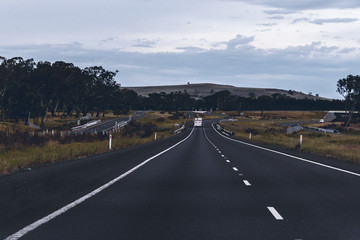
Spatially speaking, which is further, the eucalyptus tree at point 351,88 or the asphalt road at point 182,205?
the eucalyptus tree at point 351,88

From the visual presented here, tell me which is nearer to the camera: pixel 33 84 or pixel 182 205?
pixel 182 205

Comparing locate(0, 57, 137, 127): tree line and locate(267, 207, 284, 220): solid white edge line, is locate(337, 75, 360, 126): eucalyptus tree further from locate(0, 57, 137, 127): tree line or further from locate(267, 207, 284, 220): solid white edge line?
locate(267, 207, 284, 220): solid white edge line

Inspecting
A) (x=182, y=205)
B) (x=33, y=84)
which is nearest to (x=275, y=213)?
(x=182, y=205)

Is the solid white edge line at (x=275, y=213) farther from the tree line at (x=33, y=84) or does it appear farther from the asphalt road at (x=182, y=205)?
the tree line at (x=33, y=84)

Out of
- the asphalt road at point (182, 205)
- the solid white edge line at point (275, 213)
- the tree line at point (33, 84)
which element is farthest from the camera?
the tree line at point (33, 84)

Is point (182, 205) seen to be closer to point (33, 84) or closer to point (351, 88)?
point (33, 84)

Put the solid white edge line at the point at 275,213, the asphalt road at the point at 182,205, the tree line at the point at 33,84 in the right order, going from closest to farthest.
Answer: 1. the asphalt road at the point at 182,205
2. the solid white edge line at the point at 275,213
3. the tree line at the point at 33,84

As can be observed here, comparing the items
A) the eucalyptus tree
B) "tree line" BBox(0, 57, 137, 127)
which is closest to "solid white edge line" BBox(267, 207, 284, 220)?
"tree line" BBox(0, 57, 137, 127)

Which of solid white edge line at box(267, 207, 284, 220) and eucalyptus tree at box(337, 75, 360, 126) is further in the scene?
eucalyptus tree at box(337, 75, 360, 126)

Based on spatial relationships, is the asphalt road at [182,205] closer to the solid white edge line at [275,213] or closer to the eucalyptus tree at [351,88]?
the solid white edge line at [275,213]

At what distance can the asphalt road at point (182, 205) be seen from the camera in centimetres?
709

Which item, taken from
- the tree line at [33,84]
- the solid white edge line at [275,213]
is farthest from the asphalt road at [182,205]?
the tree line at [33,84]

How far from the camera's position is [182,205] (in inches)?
372

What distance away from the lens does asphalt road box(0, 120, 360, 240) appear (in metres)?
7.09
